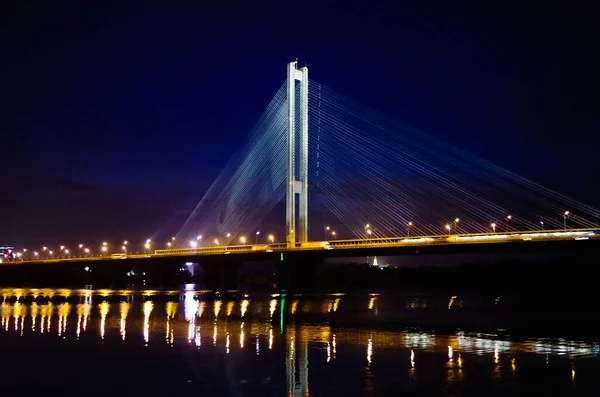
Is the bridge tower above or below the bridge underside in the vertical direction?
above

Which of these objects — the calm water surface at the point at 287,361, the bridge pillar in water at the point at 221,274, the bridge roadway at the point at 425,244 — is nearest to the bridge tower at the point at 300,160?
the bridge roadway at the point at 425,244

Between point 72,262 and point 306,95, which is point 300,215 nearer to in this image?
point 306,95

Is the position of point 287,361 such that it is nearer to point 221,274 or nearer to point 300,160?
Answer: point 300,160

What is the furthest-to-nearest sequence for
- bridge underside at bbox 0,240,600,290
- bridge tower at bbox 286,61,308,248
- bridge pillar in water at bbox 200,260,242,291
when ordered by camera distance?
bridge pillar in water at bbox 200,260,242,291
bridge tower at bbox 286,61,308,248
bridge underside at bbox 0,240,600,290

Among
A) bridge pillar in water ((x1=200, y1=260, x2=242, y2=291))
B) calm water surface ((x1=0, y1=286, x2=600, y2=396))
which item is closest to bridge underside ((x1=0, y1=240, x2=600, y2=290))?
bridge pillar in water ((x1=200, y1=260, x2=242, y2=291))

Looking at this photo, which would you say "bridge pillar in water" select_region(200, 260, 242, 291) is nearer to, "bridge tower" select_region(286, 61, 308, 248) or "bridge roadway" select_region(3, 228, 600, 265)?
"bridge roadway" select_region(3, 228, 600, 265)

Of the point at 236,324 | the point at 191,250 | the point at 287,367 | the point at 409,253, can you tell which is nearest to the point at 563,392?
the point at 287,367

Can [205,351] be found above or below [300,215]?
below
